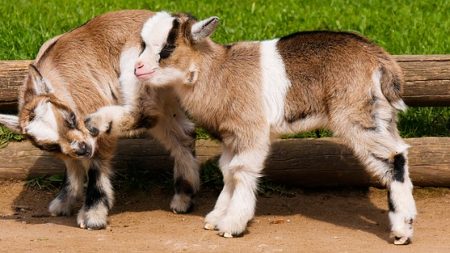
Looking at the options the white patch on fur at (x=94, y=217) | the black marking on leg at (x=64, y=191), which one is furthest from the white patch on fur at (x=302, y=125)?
the black marking on leg at (x=64, y=191)

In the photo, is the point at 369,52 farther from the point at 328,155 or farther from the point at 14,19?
the point at 14,19

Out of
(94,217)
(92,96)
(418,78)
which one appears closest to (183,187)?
(94,217)

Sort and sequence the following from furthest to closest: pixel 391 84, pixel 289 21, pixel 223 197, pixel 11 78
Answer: pixel 289 21, pixel 11 78, pixel 223 197, pixel 391 84

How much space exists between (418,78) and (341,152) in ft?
2.99

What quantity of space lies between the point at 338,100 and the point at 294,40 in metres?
0.62

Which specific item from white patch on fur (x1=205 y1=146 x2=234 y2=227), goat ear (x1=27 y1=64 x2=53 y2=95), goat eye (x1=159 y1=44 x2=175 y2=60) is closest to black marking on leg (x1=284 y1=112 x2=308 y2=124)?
white patch on fur (x1=205 y1=146 x2=234 y2=227)

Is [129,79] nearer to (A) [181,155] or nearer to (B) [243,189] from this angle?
(A) [181,155]

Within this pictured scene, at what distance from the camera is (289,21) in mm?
11422

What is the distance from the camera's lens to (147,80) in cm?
771

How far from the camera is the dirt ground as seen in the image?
7547 millimetres

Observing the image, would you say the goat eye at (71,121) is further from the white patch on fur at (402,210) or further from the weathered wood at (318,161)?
the white patch on fur at (402,210)

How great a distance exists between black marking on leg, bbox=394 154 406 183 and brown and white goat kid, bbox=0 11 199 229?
189 cm

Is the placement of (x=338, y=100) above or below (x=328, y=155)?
above

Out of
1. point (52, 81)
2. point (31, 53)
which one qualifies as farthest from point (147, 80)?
point (31, 53)
